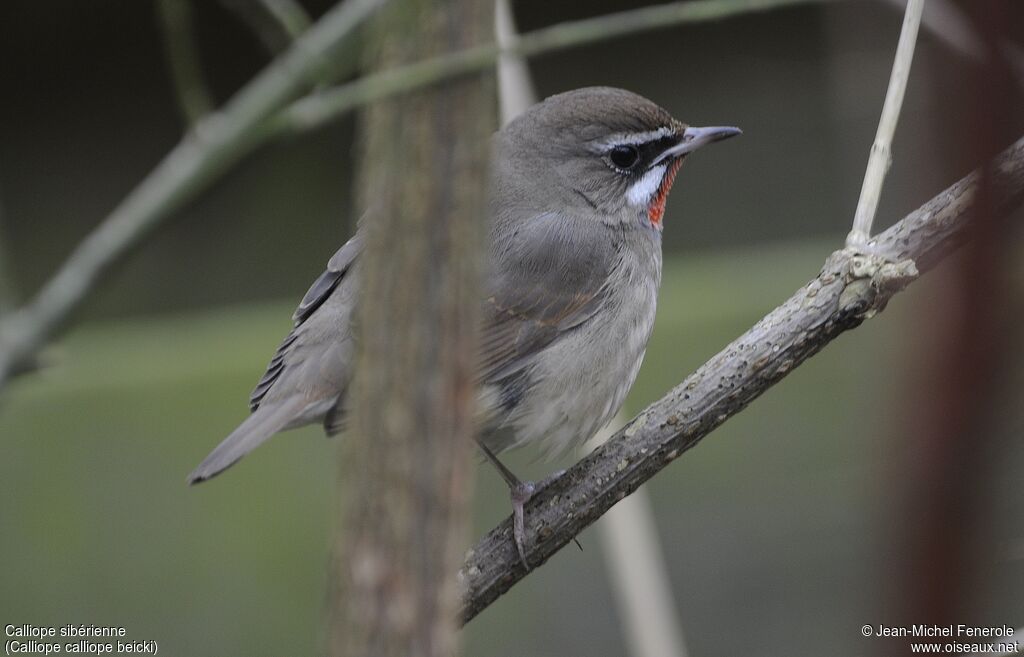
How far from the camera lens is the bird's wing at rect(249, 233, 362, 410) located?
→ 10.9 ft

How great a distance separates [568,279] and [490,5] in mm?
2036

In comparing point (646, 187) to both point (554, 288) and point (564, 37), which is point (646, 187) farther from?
point (564, 37)

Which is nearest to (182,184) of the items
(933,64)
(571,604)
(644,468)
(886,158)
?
(644,468)

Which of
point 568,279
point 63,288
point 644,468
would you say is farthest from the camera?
point 568,279

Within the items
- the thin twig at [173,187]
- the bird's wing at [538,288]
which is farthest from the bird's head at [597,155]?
the thin twig at [173,187]

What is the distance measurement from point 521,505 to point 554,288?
0.76 metres

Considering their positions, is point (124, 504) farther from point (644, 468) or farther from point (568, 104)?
point (644, 468)

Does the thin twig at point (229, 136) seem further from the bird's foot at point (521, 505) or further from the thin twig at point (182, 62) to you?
the bird's foot at point (521, 505)

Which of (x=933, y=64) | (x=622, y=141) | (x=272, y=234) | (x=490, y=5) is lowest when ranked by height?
(x=933, y=64)

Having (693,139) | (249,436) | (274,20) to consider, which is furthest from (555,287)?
(274,20)

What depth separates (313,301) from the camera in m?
3.39

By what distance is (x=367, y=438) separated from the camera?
1.36 meters

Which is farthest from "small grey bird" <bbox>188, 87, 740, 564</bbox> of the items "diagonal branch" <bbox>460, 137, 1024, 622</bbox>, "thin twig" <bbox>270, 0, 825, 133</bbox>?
"thin twig" <bbox>270, 0, 825, 133</bbox>

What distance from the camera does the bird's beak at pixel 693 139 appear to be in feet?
11.6
